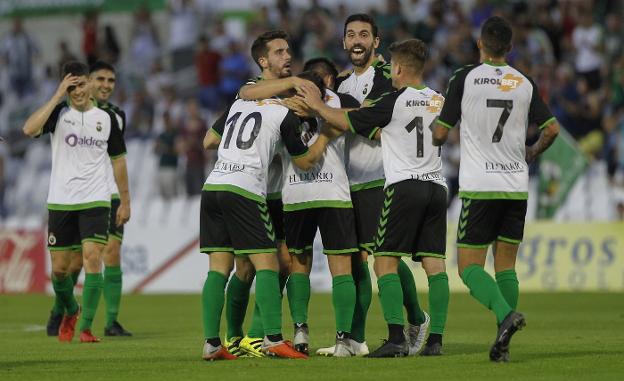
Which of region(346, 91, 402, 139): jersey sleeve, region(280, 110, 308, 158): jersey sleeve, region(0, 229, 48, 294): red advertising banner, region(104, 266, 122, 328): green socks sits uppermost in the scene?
region(346, 91, 402, 139): jersey sleeve

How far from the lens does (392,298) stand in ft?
34.8

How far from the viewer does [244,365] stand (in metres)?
10.2

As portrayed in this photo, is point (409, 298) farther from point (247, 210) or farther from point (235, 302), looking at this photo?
point (247, 210)

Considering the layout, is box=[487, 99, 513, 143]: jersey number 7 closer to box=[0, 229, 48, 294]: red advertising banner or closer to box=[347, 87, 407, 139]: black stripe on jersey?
box=[347, 87, 407, 139]: black stripe on jersey

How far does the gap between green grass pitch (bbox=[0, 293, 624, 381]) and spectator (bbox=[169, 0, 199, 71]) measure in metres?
12.2

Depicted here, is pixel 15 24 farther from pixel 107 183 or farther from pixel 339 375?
pixel 339 375

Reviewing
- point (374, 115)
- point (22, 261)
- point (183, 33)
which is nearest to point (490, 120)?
point (374, 115)

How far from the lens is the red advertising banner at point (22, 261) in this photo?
78.1ft

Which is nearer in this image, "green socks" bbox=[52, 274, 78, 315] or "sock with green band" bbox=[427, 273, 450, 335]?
"sock with green band" bbox=[427, 273, 450, 335]

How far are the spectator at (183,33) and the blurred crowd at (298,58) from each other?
0.02 m

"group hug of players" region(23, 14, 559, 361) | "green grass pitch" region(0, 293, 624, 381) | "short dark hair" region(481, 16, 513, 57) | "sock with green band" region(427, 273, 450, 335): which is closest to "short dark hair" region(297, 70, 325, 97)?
"group hug of players" region(23, 14, 559, 361)

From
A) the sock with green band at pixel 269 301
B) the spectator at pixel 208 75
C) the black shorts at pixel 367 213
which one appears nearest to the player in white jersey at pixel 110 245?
the black shorts at pixel 367 213

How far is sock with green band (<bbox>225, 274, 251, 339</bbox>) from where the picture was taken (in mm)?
11188

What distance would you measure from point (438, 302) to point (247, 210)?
1.77 metres
